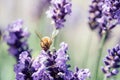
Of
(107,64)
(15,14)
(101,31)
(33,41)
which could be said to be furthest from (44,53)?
(15,14)

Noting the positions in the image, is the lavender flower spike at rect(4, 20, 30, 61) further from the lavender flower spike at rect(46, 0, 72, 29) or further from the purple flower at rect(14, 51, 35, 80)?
the purple flower at rect(14, 51, 35, 80)

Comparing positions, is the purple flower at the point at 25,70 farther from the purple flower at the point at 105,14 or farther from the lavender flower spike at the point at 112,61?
the purple flower at the point at 105,14

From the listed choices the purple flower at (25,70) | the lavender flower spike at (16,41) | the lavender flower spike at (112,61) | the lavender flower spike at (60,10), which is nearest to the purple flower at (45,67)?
the purple flower at (25,70)

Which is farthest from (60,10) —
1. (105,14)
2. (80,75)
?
(80,75)

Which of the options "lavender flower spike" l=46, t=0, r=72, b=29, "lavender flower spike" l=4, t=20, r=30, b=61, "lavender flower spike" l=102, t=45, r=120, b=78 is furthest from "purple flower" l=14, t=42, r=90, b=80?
"lavender flower spike" l=4, t=20, r=30, b=61

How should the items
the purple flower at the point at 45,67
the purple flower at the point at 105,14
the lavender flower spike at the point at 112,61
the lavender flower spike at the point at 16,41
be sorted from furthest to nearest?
the lavender flower spike at the point at 16,41
the purple flower at the point at 105,14
the lavender flower spike at the point at 112,61
the purple flower at the point at 45,67

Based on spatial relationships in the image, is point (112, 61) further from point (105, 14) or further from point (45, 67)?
point (45, 67)

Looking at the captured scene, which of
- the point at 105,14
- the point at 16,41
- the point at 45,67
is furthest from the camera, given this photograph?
the point at 16,41

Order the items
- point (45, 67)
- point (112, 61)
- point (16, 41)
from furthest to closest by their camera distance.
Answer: point (16, 41) → point (112, 61) → point (45, 67)
